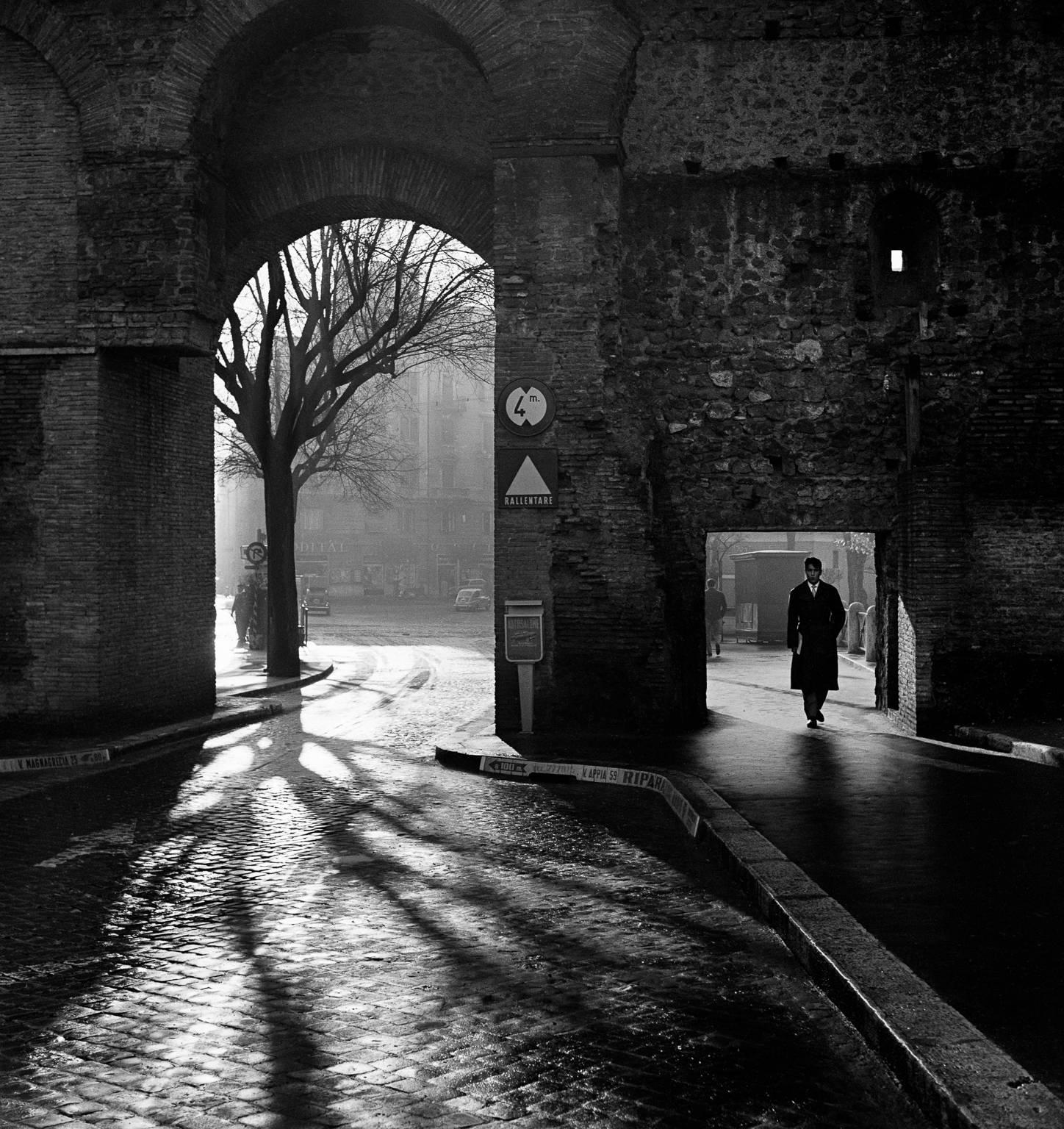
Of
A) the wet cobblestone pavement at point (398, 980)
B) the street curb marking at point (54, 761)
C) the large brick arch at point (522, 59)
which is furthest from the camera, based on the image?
the large brick arch at point (522, 59)

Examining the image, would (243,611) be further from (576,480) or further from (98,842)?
(98,842)

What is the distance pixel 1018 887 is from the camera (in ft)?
20.8

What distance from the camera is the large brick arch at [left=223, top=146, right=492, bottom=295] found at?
15.5m

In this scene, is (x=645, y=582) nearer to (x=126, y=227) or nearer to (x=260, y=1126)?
(x=126, y=227)

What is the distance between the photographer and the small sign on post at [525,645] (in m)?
12.9

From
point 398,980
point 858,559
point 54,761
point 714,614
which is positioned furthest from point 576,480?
point 858,559

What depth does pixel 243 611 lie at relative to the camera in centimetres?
3381

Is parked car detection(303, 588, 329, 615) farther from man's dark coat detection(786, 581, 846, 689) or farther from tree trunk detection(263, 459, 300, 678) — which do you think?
man's dark coat detection(786, 581, 846, 689)

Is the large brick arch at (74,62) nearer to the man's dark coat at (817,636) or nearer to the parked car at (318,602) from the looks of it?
the man's dark coat at (817,636)

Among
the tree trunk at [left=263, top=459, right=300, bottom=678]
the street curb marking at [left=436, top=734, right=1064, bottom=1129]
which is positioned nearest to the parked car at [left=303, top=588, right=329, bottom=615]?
the tree trunk at [left=263, top=459, right=300, bottom=678]

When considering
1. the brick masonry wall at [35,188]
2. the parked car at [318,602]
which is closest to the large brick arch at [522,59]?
the brick masonry wall at [35,188]

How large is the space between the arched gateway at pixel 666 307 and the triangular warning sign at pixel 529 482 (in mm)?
278

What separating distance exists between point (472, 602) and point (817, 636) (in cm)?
4700

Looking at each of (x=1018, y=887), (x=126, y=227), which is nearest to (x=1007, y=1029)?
(x=1018, y=887)
